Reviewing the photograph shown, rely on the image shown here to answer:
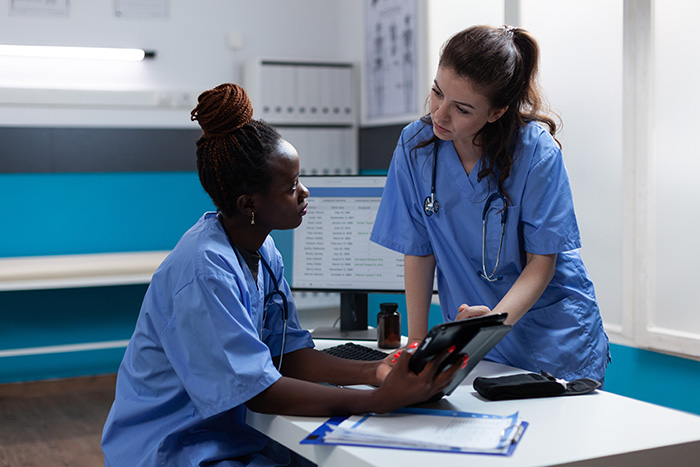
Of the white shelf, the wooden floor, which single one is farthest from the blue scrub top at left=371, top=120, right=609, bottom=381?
the white shelf

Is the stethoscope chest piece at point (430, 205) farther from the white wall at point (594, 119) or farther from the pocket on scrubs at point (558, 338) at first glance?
the white wall at point (594, 119)

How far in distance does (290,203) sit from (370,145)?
114 inches

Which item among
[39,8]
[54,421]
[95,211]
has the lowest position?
[54,421]

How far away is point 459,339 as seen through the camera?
1.15m

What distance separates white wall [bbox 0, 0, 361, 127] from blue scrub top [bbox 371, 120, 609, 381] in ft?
8.73

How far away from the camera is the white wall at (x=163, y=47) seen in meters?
3.80

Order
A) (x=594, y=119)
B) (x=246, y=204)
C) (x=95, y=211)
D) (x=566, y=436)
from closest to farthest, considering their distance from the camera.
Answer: (x=566, y=436) → (x=246, y=204) → (x=594, y=119) → (x=95, y=211)

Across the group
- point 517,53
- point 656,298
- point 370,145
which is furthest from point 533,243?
point 370,145

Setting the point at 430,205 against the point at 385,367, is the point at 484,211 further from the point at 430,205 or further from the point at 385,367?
the point at 385,367

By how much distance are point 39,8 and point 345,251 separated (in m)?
2.59

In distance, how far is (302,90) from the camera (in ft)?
13.7

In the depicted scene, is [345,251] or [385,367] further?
[345,251]

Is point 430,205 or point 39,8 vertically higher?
point 39,8

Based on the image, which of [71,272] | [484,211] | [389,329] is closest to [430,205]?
[484,211]
